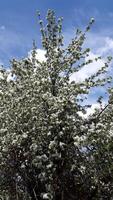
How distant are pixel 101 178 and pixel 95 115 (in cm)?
306

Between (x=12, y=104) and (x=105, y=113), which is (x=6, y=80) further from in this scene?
(x=105, y=113)

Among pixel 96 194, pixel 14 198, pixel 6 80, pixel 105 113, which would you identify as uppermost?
pixel 6 80

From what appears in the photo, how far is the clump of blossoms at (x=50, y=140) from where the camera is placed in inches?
773

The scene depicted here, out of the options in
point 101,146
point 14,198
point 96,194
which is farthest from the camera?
point 14,198

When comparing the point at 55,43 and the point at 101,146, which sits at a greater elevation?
the point at 55,43

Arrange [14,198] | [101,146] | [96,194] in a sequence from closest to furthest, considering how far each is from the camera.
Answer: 1. [101,146]
2. [96,194]
3. [14,198]

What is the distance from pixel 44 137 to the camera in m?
20.1

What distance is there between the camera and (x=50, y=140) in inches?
790

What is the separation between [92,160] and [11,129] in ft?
11.7

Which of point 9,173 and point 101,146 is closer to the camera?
point 101,146

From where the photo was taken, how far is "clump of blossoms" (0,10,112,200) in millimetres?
19641

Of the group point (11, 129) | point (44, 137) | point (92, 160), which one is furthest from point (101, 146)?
point (11, 129)

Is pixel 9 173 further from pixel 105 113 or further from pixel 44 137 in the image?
pixel 105 113

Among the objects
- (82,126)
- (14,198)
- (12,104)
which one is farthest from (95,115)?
(14,198)
